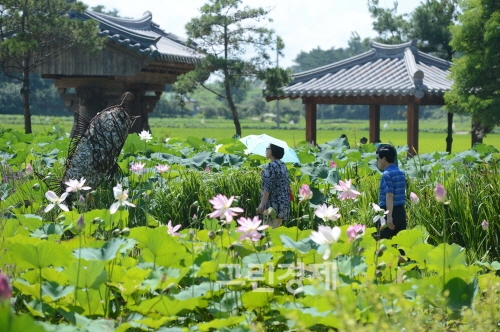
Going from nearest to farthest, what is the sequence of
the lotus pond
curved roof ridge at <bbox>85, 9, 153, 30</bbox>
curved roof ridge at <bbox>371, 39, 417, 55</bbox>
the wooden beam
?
the lotus pond → the wooden beam → curved roof ridge at <bbox>371, 39, 417, 55</bbox> → curved roof ridge at <bbox>85, 9, 153, 30</bbox>

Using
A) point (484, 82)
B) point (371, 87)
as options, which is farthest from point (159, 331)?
point (371, 87)

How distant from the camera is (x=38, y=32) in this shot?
12.3 meters

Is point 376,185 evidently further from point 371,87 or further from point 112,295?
point 371,87

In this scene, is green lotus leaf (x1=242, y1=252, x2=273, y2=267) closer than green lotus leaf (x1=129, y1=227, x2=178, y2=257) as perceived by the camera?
No

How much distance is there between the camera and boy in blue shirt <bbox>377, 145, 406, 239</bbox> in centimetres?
511

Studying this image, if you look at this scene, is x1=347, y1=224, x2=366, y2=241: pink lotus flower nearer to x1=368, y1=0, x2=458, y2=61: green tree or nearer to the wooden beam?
the wooden beam

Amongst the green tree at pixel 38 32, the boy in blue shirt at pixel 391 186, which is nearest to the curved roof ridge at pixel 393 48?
the green tree at pixel 38 32

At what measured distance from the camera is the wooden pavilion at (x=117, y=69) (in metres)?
12.1

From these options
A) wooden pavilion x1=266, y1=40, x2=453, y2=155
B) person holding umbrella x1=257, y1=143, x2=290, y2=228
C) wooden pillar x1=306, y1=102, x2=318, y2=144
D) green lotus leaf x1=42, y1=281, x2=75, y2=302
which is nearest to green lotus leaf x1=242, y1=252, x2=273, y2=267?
green lotus leaf x1=42, y1=281, x2=75, y2=302

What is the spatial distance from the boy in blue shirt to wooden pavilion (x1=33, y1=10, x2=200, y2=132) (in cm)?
729

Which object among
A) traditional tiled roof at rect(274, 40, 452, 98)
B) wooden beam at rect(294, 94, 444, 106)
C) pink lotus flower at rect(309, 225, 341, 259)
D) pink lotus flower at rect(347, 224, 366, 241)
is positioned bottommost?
pink lotus flower at rect(347, 224, 366, 241)

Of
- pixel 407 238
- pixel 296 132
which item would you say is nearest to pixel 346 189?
pixel 407 238

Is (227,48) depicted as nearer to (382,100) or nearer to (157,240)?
(382,100)

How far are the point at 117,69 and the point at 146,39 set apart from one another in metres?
0.75
